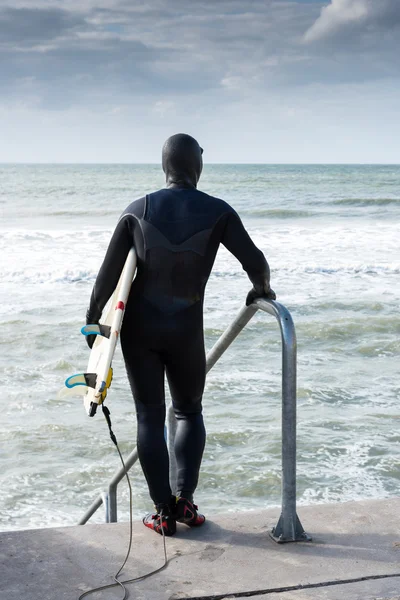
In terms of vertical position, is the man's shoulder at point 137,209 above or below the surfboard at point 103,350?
above

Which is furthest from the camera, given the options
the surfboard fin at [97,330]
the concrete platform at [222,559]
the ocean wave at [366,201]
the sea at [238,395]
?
the ocean wave at [366,201]

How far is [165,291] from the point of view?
2602 millimetres

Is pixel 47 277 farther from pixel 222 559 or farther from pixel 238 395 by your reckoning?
pixel 222 559

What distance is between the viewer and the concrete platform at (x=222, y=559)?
2.12m

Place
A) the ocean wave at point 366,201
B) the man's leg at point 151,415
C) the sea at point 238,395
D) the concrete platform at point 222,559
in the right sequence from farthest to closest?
1. the ocean wave at point 366,201
2. the sea at point 238,395
3. the man's leg at point 151,415
4. the concrete platform at point 222,559

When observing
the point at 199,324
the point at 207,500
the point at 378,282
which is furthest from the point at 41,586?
the point at 378,282

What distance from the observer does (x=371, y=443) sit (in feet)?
19.4

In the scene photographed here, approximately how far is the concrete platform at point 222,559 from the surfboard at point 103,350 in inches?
16.8

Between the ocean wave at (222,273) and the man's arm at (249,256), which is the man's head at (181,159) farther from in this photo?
the ocean wave at (222,273)

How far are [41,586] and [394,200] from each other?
111 feet

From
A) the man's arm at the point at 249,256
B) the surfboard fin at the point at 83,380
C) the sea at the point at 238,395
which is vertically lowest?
the sea at the point at 238,395

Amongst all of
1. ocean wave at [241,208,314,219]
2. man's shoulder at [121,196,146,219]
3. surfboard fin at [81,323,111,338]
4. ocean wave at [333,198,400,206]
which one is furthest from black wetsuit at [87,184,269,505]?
ocean wave at [333,198,400,206]

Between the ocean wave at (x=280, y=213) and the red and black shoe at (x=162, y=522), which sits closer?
the red and black shoe at (x=162, y=522)

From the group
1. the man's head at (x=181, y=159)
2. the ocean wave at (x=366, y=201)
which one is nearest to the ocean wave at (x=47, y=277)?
the man's head at (x=181, y=159)
